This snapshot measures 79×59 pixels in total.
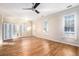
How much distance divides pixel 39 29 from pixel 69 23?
722 millimetres

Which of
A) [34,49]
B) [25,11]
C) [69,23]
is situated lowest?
[34,49]

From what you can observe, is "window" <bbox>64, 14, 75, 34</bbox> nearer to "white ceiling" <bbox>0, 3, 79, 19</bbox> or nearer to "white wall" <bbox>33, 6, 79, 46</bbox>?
"white wall" <bbox>33, 6, 79, 46</bbox>

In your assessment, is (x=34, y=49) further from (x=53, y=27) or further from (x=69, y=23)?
(x=69, y=23)

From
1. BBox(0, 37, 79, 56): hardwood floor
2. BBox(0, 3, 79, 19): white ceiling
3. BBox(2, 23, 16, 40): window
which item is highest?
BBox(0, 3, 79, 19): white ceiling

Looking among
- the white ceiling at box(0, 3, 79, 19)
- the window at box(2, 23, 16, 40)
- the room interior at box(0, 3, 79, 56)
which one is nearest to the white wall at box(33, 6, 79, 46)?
the room interior at box(0, 3, 79, 56)

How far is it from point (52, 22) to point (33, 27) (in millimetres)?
486

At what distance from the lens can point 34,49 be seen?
2100 millimetres

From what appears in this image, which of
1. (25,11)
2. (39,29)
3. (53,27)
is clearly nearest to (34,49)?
(39,29)

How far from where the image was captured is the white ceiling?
2.02 meters

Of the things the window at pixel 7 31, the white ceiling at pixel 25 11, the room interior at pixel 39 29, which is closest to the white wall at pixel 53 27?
the room interior at pixel 39 29

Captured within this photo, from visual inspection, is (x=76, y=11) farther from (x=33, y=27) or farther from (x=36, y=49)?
(x=36, y=49)

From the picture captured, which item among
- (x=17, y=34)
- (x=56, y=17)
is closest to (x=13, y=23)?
(x=17, y=34)

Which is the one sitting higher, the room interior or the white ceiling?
the white ceiling

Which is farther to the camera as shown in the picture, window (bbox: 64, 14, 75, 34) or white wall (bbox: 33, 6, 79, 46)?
white wall (bbox: 33, 6, 79, 46)
